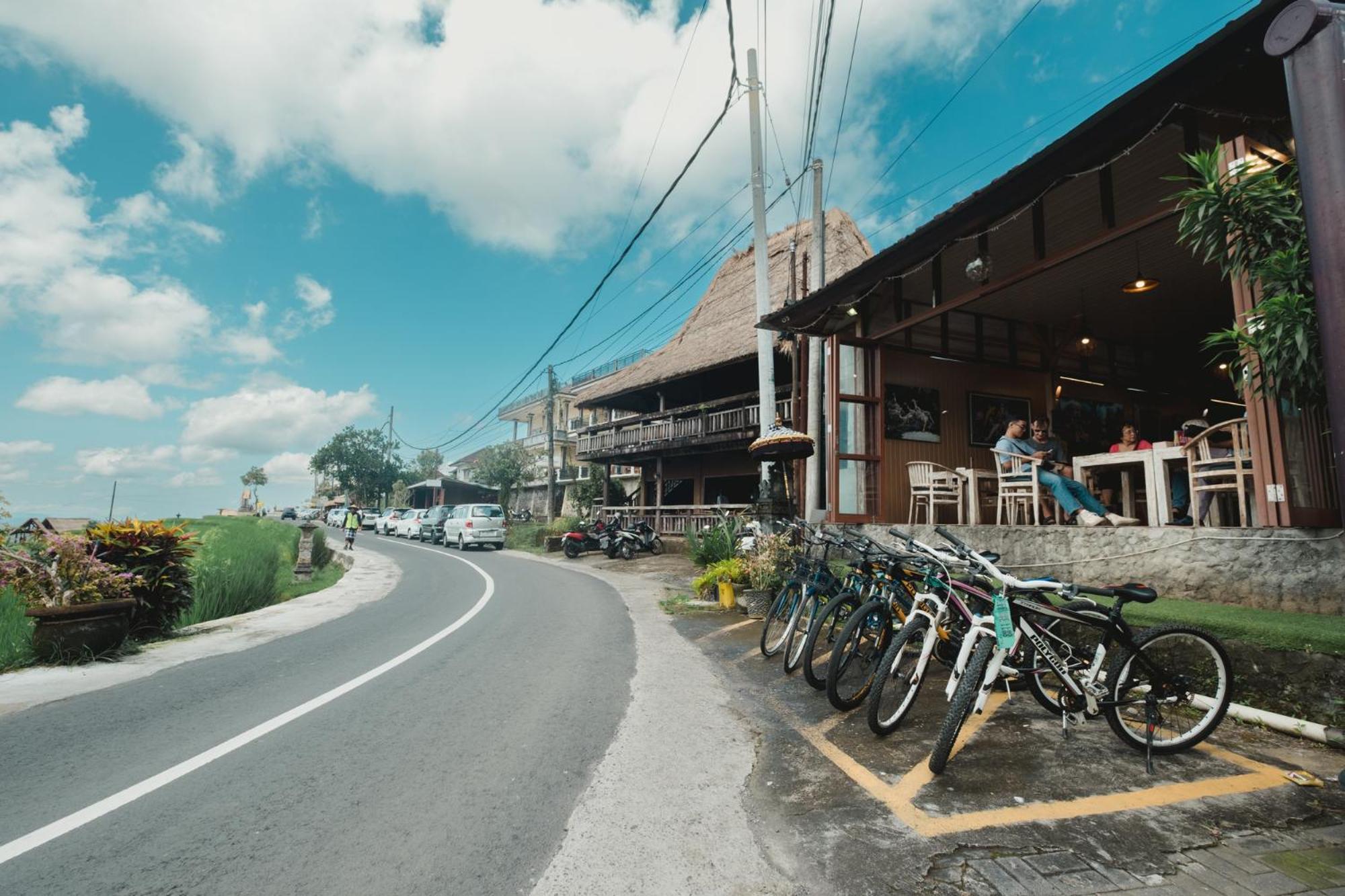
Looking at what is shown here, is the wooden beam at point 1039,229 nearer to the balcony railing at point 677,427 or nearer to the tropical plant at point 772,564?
the tropical plant at point 772,564

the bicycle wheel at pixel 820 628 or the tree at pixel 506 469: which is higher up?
the tree at pixel 506 469

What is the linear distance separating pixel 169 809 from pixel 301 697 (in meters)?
2.01

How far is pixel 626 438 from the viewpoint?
2358 centimetres

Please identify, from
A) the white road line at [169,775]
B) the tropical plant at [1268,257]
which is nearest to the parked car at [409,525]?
the white road line at [169,775]

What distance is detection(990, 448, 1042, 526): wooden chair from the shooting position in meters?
7.39

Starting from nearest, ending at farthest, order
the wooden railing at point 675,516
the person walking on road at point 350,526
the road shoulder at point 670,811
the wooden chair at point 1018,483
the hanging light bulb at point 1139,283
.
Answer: the road shoulder at point 670,811, the wooden chair at point 1018,483, the hanging light bulb at point 1139,283, the wooden railing at point 675,516, the person walking on road at point 350,526

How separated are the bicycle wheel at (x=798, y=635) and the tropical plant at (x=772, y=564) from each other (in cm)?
259

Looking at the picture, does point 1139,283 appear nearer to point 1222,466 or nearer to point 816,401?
point 1222,466

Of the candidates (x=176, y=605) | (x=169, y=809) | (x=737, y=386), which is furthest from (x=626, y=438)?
(x=169, y=809)

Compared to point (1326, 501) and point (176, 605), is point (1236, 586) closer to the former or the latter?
point (1326, 501)

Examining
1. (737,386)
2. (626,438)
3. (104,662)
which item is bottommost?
(104,662)

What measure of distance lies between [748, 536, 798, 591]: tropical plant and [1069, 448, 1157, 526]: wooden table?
141 inches

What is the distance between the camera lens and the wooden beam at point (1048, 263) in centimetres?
570

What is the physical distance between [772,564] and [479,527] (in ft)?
60.3
